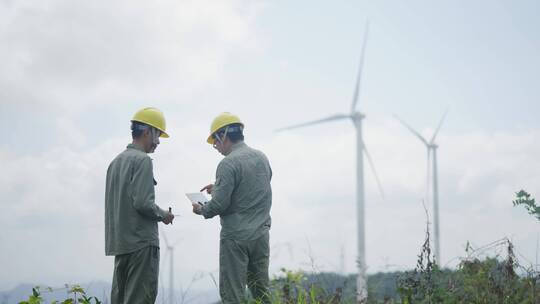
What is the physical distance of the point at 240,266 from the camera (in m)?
8.11

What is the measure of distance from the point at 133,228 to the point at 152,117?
1316 mm

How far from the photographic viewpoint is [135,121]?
8281mm

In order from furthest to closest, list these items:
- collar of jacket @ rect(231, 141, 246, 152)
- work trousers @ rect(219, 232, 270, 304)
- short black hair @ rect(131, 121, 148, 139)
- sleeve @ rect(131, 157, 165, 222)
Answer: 1. collar of jacket @ rect(231, 141, 246, 152)
2. short black hair @ rect(131, 121, 148, 139)
3. work trousers @ rect(219, 232, 270, 304)
4. sleeve @ rect(131, 157, 165, 222)

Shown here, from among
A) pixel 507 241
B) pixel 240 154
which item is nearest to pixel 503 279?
pixel 507 241

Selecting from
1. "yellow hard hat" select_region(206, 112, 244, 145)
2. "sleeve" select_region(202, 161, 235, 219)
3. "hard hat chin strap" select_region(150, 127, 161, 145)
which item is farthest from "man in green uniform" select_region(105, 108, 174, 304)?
"yellow hard hat" select_region(206, 112, 244, 145)

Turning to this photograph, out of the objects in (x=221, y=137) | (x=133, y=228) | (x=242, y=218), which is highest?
(x=221, y=137)

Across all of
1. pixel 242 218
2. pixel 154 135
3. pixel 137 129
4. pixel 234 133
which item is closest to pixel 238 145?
pixel 234 133

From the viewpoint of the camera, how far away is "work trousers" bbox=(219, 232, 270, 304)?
26.6 feet

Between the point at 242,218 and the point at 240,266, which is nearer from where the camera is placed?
the point at 240,266

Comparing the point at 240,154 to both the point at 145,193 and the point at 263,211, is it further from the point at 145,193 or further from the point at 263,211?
the point at 145,193

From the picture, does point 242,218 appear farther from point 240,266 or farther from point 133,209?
point 133,209

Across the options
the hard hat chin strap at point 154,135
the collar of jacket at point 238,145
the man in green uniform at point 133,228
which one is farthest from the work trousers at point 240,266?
the hard hat chin strap at point 154,135

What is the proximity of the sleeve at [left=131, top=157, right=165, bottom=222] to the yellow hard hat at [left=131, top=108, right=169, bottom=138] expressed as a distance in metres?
0.59

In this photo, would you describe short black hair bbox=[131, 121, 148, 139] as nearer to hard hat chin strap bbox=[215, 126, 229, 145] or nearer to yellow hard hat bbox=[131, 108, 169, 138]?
yellow hard hat bbox=[131, 108, 169, 138]
